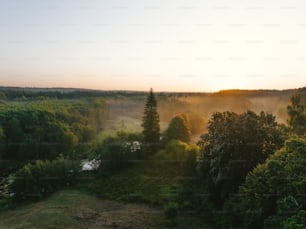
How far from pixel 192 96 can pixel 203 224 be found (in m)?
49.2

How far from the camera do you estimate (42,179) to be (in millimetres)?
26859

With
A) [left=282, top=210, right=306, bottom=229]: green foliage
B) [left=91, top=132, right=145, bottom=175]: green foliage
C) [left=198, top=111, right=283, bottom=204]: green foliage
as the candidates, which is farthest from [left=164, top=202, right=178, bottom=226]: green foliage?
[left=91, top=132, right=145, bottom=175]: green foliage

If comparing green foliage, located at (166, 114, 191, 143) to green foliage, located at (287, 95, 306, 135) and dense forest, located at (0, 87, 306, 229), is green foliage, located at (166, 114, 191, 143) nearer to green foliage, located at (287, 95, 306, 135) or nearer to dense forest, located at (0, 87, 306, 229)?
dense forest, located at (0, 87, 306, 229)

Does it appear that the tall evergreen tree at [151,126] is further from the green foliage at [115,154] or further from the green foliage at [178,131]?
the green foliage at [115,154]

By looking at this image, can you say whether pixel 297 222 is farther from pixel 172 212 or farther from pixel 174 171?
pixel 174 171

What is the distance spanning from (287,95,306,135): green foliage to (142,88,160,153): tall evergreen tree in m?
12.5

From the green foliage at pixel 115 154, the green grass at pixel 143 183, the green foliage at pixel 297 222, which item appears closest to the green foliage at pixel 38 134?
the green foliage at pixel 115 154

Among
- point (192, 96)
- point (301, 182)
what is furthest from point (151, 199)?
point (192, 96)

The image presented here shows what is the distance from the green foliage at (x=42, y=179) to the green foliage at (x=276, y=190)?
52.2 ft

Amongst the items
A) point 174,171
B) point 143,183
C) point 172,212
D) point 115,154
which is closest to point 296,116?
point 174,171

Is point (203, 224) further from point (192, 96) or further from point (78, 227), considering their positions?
point (192, 96)

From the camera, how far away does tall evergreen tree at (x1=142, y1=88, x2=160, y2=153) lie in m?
33.8

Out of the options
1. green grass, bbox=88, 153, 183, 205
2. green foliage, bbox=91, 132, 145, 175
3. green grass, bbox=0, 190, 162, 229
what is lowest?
green grass, bbox=0, 190, 162, 229

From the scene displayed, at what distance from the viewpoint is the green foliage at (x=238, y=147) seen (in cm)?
1919
